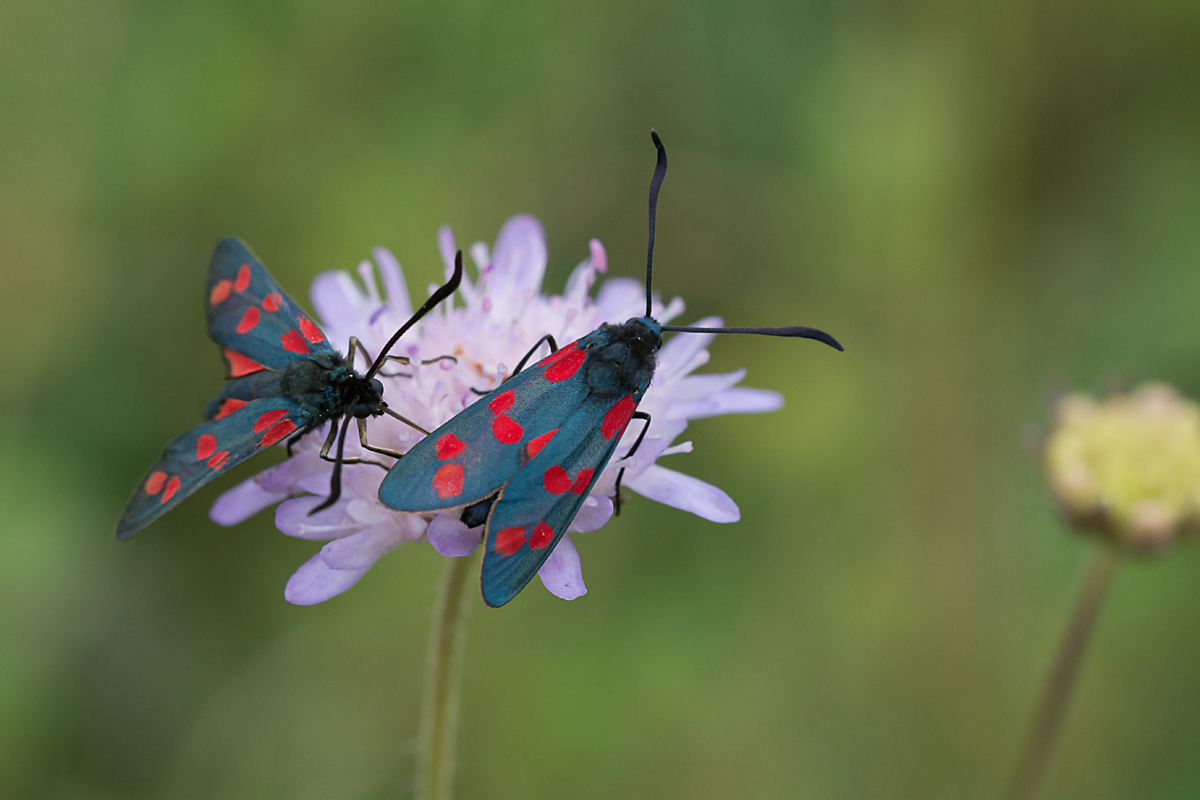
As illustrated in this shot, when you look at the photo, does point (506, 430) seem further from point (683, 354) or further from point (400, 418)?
point (683, 354)

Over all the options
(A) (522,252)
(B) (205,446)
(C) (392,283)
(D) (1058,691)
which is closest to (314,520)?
(B) (205,446)

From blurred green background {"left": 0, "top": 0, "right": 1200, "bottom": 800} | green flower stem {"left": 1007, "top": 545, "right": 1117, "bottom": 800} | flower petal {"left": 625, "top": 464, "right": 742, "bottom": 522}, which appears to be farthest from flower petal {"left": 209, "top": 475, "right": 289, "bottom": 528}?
green flower stem {"left": 1007, "top": 545, "right": 1117, "bottom": 800}

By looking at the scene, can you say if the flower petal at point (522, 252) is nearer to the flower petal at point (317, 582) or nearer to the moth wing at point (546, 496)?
the moth wing at point (546, 496)

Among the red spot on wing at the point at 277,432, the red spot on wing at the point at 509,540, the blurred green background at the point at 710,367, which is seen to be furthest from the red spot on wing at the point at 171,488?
the blurred green background at the point at 710,367

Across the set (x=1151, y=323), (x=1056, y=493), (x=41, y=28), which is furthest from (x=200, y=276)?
(x=1151, y=323)

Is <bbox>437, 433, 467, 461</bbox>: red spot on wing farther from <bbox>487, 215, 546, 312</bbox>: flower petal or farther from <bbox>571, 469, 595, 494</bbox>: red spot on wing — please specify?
<bbox>487, 215, 546, 312</bbox>: flower petal

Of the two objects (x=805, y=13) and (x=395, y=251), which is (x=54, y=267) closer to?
(x=395, y=251)
